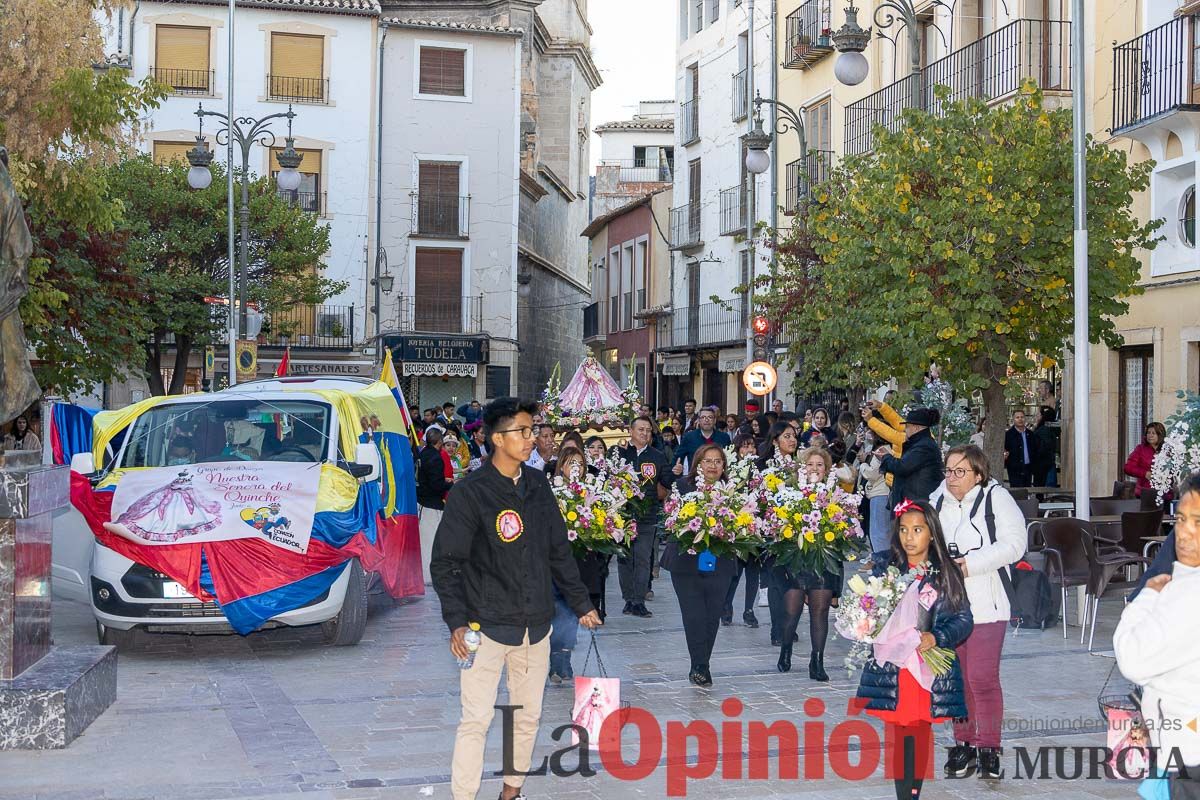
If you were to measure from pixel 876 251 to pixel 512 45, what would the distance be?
3053cm

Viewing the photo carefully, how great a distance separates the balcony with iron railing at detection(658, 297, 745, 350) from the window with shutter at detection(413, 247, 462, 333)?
20.6 ft

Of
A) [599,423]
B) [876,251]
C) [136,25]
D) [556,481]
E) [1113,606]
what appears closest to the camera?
[556,481]

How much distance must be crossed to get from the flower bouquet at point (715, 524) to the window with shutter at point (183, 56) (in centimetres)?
3575

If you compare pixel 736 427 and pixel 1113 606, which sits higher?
pixel 736 427

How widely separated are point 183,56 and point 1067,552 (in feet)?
120

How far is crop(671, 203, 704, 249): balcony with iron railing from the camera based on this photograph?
1638 inches

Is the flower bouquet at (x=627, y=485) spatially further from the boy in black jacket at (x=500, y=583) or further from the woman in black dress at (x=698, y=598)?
the boy in black jacket at (x=500, y=583)

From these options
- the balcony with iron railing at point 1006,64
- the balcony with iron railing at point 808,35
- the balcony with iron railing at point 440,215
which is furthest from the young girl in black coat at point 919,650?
the balcony with iron railing at point 440,215

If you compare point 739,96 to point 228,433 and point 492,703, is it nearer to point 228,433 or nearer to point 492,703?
point 228,433

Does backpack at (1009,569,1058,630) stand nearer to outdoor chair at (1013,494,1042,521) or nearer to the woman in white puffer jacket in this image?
outdoor chair at (1013,494,1042,521)

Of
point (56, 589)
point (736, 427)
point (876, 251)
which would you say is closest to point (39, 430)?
point (736, 427)

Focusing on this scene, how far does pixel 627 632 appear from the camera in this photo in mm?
12766

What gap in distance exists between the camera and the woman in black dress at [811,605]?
1049 cm

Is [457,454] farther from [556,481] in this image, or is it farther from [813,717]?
[813,717]
